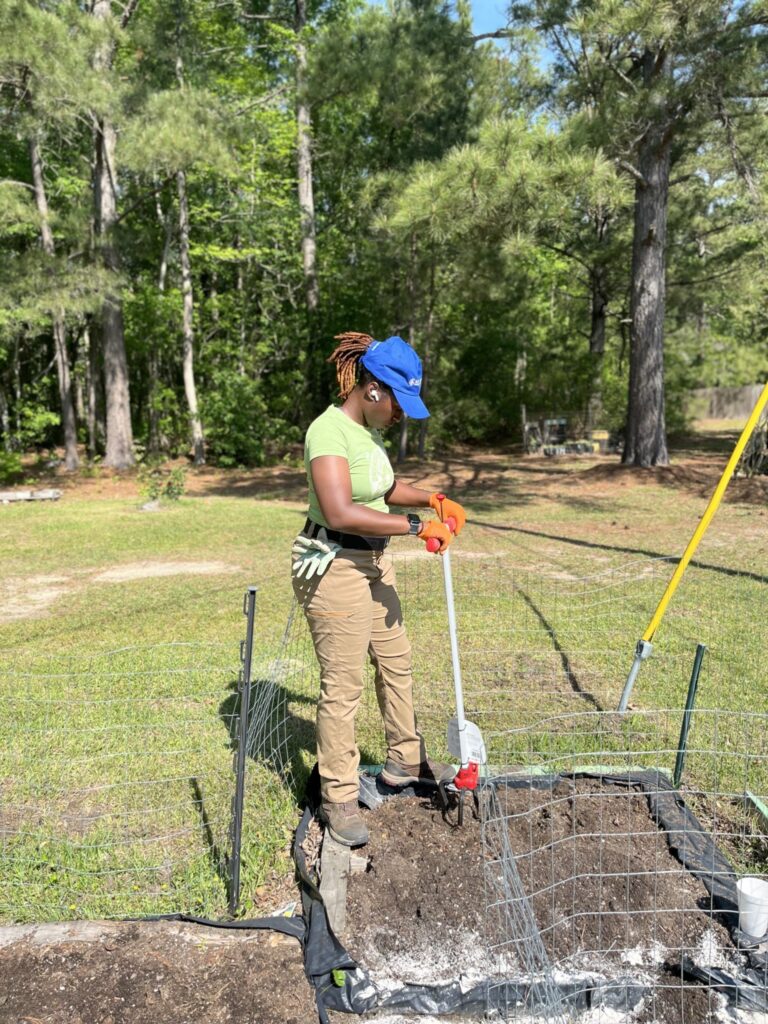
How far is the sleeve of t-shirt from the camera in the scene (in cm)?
240

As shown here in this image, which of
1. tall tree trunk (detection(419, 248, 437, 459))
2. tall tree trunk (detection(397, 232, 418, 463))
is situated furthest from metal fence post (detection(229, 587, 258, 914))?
tall tree trunk (detection(419, 248, 437, 459))

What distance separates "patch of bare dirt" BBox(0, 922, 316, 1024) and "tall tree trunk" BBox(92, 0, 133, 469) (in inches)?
454

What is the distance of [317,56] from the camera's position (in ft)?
41.7

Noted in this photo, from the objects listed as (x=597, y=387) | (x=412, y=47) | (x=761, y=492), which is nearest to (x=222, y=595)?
(x=761, y=492)

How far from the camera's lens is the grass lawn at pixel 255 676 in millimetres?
2668

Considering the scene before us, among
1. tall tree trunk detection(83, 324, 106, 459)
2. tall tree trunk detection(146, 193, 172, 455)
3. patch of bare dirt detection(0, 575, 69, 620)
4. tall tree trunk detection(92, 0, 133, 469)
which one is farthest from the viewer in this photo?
tall tree trunk detection(83, 324, 106, 459)

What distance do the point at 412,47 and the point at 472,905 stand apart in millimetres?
13454

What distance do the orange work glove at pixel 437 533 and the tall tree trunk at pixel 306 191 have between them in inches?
587

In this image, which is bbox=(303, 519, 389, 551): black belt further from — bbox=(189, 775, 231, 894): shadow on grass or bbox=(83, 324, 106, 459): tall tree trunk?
bbox=(83, 324, 106, 459): tall tree trunk

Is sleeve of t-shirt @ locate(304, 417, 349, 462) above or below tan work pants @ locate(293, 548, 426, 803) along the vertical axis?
above

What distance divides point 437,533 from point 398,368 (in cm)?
55

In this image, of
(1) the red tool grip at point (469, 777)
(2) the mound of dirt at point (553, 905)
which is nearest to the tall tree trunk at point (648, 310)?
(2) the mound of dirt at point (553, 905)

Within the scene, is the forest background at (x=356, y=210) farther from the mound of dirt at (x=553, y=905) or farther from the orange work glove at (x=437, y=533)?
the mound of dirt at (x=553, y=905)

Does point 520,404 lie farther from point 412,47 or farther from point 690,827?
Result: point 690,827
